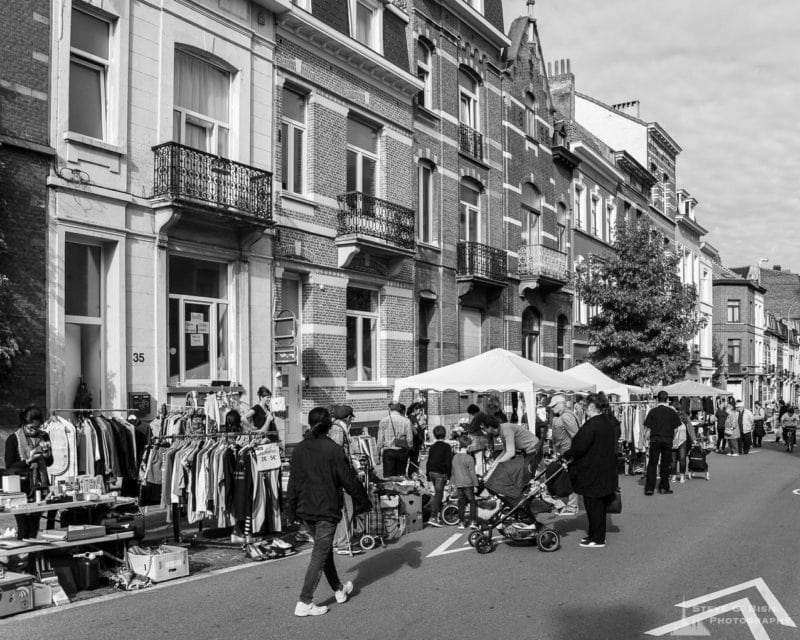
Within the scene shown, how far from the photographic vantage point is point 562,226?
30875 millimetres

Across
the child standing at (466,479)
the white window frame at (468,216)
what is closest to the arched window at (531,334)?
the white window frame at (468,216)

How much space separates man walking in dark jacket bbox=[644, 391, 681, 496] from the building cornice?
1028 centimetres

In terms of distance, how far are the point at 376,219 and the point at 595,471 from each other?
10.6m

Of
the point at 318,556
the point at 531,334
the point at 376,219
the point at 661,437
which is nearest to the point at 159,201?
the point at 376,219

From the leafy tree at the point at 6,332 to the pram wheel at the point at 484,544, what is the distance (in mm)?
6959

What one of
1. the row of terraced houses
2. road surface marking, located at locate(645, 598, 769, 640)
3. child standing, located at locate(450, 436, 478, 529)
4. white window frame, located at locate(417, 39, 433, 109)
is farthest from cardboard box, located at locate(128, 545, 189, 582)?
white window frame, located at locate(417, 39, 433, 109)

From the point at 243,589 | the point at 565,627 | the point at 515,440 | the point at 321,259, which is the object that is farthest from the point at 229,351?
the point at 565,627

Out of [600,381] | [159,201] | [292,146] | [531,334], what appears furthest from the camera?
[531,334]

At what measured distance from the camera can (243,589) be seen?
25.5ft

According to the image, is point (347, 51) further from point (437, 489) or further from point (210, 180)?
point (437, 489)

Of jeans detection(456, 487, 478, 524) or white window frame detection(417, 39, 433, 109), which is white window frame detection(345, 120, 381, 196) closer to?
white window frame detection(417, 39, 433, 109)

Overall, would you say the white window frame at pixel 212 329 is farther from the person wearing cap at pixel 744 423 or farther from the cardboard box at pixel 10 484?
the person wearing cap at pixel 744 423

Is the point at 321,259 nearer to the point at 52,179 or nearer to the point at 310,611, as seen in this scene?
the point at 52,179

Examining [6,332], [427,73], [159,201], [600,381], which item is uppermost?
[427,73]
